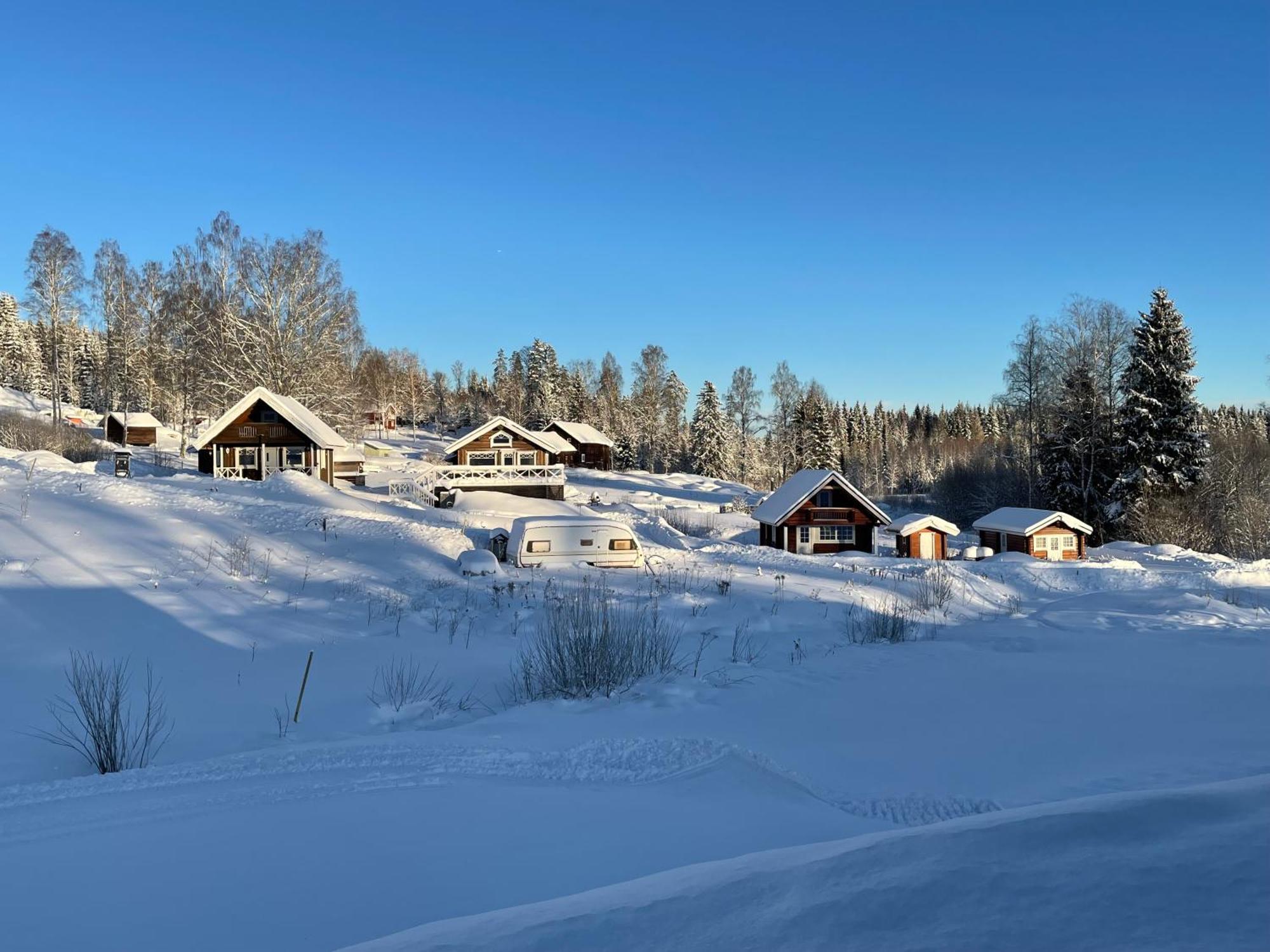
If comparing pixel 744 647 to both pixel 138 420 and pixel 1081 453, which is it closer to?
pixel 1081 453

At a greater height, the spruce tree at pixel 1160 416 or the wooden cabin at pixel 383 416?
the wooden cabin at pixel 383 416

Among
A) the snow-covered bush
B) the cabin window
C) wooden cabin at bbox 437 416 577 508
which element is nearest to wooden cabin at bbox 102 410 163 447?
the snow-covered bush

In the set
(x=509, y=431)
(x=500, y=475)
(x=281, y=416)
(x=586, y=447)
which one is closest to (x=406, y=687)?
(x=281, y=416)

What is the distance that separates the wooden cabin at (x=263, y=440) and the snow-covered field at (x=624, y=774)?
621 inches

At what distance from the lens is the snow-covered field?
2.12 m

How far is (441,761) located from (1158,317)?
4408 cm

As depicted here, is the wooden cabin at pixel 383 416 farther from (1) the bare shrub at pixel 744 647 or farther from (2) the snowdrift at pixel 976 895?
(2) the snowdrift at pixel 976 895

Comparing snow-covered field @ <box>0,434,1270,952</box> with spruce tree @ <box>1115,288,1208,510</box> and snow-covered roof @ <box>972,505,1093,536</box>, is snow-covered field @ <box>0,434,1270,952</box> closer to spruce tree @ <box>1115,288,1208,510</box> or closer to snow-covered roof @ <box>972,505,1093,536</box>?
snow-covered roof @ <box>972,505,1093,536</box>

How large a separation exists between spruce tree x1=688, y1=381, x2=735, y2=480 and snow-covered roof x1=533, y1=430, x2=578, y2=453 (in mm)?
11857

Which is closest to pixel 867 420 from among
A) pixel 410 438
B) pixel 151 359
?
pixel 410 438

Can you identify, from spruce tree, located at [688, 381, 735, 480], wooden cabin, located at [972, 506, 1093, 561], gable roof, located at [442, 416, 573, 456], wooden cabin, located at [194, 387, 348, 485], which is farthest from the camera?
spruce tree, located at [688, 381, 735, 480]

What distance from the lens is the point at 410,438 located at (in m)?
83.9

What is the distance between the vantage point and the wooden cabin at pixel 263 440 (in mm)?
31333

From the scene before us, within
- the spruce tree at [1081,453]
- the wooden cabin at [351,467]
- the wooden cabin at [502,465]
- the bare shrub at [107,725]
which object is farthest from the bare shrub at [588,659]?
the spruce tree at [1081,453]
